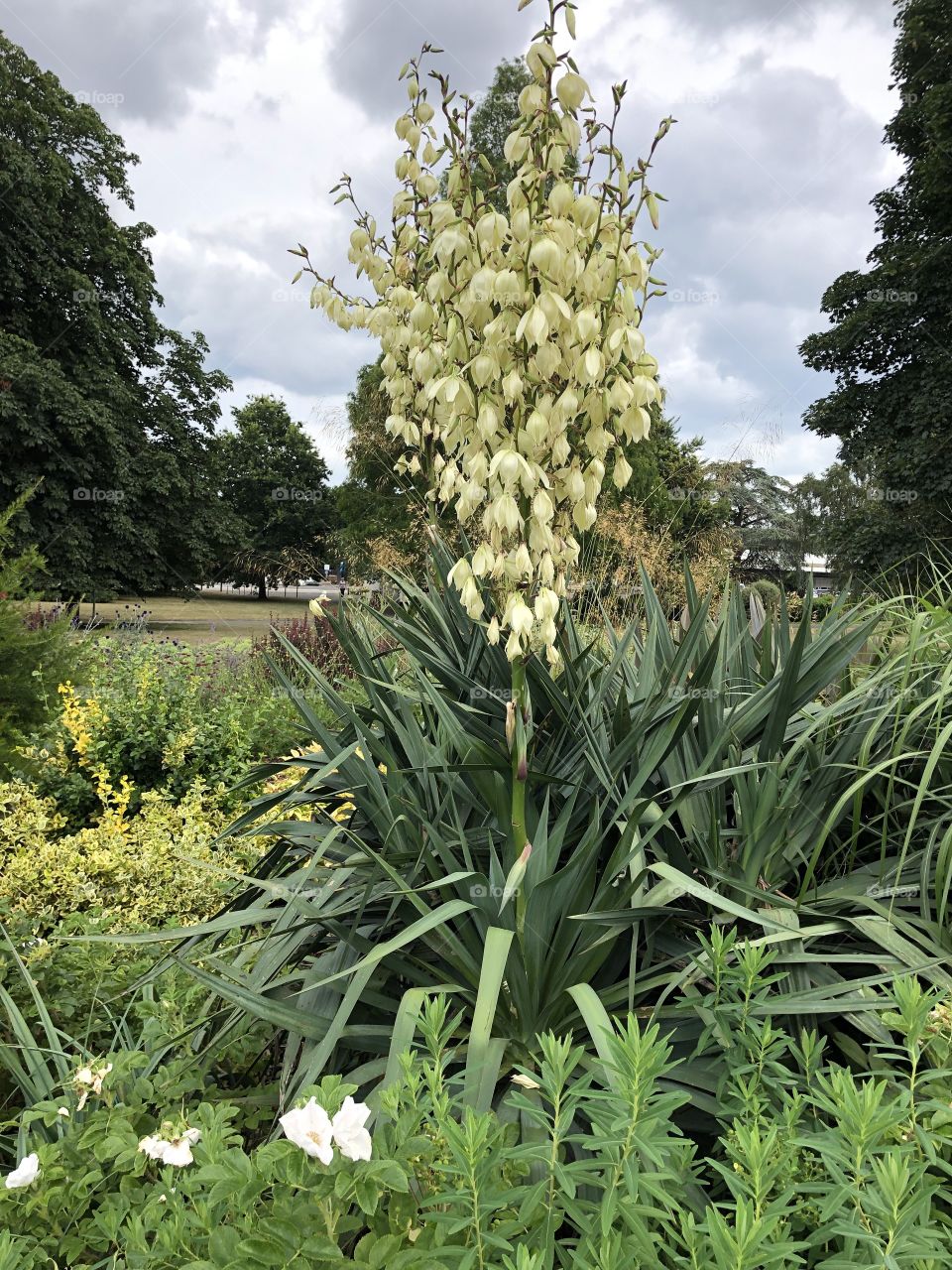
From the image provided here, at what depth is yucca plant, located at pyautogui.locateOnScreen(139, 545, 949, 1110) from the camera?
1748mm

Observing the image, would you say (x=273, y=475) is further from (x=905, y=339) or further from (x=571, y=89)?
(x=571, y=89)

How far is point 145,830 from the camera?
12.8ft

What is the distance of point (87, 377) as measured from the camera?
19.8m

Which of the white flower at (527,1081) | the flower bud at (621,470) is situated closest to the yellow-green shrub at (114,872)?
the white flower at (527,1081)

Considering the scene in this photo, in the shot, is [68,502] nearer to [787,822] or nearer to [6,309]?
[6,309]

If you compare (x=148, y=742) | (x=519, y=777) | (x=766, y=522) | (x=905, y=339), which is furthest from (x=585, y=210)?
(x=766, y=522)

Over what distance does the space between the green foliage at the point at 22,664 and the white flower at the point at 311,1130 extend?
4.27 m

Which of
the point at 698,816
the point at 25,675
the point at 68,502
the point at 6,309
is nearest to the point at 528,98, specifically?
the point at 698,816

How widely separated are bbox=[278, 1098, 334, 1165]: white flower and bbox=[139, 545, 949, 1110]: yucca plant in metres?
0.47

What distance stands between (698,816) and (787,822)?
233mm

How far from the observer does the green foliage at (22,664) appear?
484cm

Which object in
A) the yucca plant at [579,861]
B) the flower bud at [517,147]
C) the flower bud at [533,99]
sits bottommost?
the yucca plant at [579,861]

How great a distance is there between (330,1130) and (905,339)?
790 inches

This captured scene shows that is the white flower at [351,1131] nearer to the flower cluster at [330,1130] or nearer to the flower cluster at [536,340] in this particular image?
the flower cluster at [330,1130]
